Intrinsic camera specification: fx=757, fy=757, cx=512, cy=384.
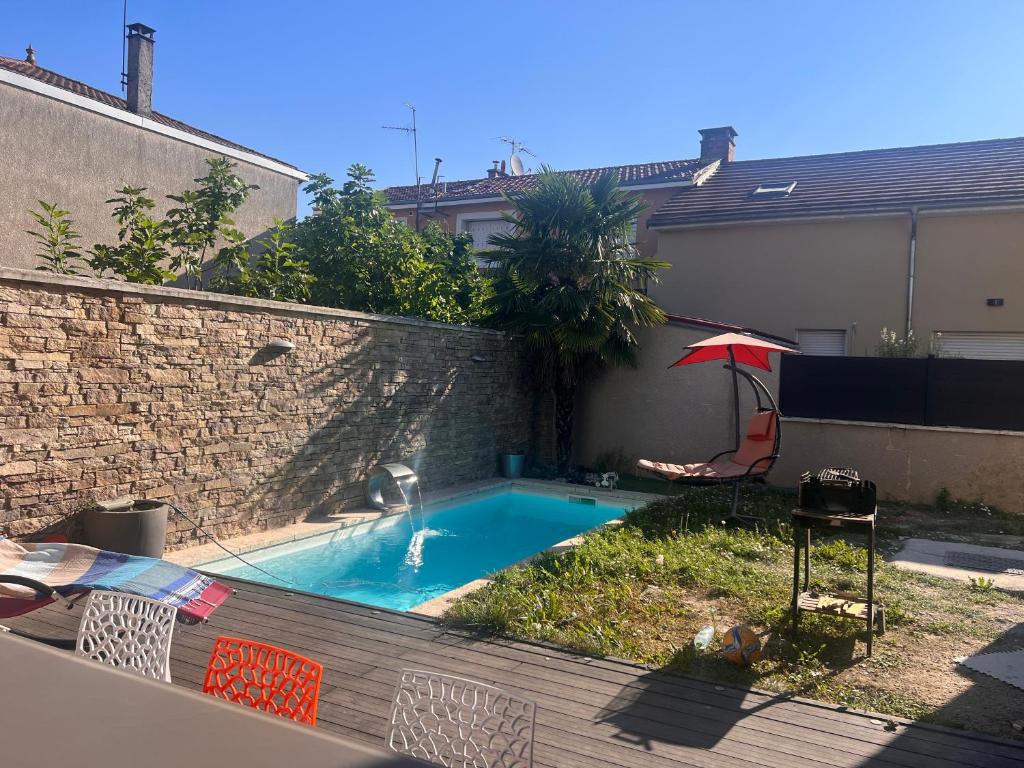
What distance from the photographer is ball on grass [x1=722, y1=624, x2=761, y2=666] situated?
4496 mm

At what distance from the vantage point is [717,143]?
20359 millimetres

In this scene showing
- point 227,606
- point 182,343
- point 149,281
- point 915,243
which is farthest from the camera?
point 915,243

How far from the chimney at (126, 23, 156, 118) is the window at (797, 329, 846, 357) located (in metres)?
13.3

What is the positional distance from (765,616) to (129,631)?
420 cm

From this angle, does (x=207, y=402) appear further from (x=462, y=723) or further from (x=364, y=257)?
(x=462, y=723)

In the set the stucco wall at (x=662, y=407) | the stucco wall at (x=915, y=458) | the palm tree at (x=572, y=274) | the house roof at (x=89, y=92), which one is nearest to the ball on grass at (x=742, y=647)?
the stucco wall at (x=915, y=458)

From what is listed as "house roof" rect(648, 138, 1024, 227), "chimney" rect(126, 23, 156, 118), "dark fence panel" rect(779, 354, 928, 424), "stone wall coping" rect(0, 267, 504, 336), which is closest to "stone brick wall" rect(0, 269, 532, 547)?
"stone wall coping" rect(0, 267, 504, 336)

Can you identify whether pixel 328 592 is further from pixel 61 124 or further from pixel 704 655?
pixel 61 124

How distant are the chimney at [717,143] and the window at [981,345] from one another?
8.77 meters

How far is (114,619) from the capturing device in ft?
9.67

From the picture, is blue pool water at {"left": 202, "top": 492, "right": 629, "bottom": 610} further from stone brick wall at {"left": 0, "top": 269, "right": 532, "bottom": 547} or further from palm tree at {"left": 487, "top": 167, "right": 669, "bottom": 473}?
palm tree at {"left": 487, "top": 167, "right": 669, "bottom": 473}

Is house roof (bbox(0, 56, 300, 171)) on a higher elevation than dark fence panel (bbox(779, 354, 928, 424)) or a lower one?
higher

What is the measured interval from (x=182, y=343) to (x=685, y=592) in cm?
508

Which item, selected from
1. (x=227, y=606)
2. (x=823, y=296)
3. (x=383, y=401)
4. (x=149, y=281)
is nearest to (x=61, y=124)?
(x=149, y=281)
